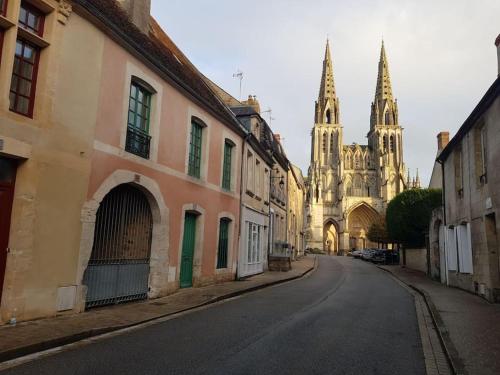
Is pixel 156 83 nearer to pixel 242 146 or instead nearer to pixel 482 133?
pixel 242 146

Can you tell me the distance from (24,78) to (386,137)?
3282 inches

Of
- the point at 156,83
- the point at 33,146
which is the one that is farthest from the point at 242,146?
the point at 33,146

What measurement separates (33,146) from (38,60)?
1.61m

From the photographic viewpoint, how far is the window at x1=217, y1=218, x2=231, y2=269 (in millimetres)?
14834

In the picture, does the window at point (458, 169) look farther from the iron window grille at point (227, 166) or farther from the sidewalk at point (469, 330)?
the iron window grille at point (227, 166)

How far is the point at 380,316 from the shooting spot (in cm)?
931

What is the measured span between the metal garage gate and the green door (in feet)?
6.03

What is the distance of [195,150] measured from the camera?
1310 cm

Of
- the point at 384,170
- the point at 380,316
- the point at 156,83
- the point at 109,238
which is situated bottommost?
the point at 380,316

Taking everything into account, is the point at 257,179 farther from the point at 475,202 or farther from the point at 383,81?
the point at 383,81

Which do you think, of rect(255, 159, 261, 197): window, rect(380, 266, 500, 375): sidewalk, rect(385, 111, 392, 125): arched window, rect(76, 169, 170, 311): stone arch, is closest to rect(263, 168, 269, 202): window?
rect(255, 159, 261, 197): window

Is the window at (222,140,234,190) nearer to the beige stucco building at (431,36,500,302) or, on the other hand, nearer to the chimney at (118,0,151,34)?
the chimney at (118,0,151,34)

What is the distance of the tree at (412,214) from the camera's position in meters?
25.7

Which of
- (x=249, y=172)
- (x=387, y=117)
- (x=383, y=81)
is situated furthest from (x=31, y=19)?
(x=383, y=81)
